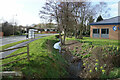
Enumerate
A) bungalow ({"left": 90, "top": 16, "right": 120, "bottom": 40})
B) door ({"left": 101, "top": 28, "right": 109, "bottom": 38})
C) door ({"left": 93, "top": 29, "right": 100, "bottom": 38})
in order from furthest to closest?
door ({"left": 93, "top": 29, "right": 100, "bottom": 38}) < door ({"left": 101, "top": 28, "right": 109, "bottom": 38}) < bungalow ({"left": 90, "top": 16, "right": 120, "bottom": 40})

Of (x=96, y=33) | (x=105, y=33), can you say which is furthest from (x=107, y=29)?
(x=96, y=33)

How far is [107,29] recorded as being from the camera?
18.8 metres

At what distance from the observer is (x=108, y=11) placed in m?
25.9

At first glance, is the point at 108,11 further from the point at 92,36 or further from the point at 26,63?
the point at 26,63

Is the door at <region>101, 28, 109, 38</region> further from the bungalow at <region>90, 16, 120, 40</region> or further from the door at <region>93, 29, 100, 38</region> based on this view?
the door at <region>93, 29, 100, 38</region>

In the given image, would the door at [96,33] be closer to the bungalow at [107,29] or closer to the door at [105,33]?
the bungalow at [107,29]

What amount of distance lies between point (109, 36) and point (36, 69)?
16.2 metres

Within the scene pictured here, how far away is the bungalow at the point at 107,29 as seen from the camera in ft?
58.2

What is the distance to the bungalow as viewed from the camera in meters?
17.8

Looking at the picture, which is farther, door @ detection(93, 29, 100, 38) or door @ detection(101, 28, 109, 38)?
→ door @ detection(93, 29, 100, 38)

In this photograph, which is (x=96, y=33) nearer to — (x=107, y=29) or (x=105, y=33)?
(x=105, y=33)

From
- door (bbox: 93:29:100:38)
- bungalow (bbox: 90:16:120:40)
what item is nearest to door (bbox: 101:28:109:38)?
bungalow (bbox: 90:16:120:40)

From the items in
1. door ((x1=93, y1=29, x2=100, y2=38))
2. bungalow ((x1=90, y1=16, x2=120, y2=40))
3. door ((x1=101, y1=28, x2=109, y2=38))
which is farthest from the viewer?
door ((x1=93, y1=29, x2=100, y2=38))

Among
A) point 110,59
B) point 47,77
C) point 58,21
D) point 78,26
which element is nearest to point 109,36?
point 78,26
